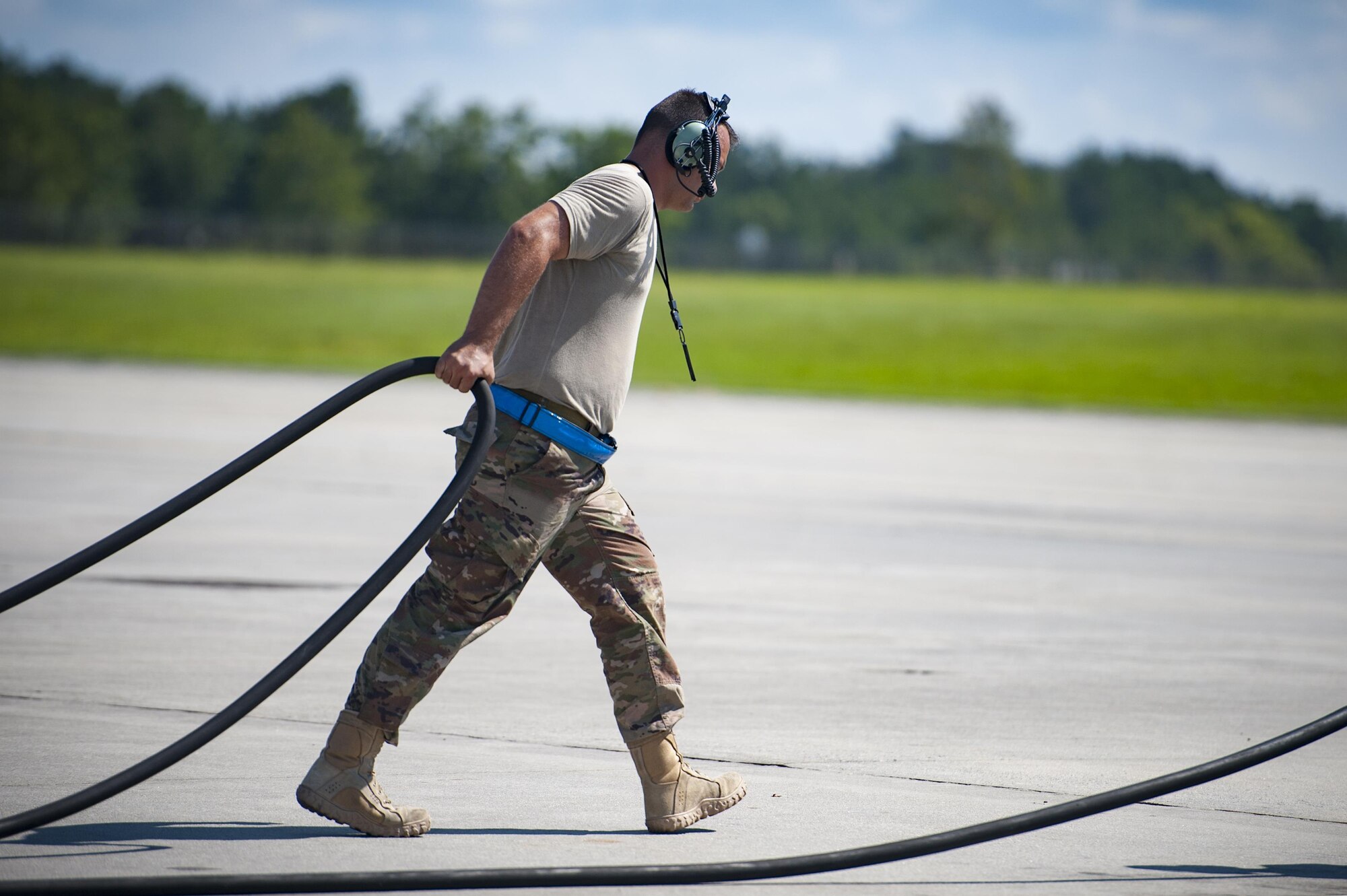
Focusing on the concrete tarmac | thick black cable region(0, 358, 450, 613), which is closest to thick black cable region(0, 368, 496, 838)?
thick black cable region(0, 358, 450, 613)

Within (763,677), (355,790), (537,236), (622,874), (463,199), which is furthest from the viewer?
(463,199)

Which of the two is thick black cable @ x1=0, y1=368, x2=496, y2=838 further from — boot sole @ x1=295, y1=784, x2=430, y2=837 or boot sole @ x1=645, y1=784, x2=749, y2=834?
boot sole @ x1=645, y1=784, x2=749, y2=834

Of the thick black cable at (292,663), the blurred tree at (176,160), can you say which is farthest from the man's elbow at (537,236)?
the blurred tree at (176,160)

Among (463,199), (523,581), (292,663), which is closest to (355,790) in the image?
(292,663)

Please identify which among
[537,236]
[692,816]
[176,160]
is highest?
[176,160]

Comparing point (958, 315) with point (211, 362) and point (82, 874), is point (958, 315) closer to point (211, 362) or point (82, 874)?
point (211, 362)

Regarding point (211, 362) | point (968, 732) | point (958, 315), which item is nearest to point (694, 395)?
point (211, 362)

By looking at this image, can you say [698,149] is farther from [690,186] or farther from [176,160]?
[176,160]

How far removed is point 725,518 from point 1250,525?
441cm

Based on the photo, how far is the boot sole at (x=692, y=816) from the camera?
4.84m

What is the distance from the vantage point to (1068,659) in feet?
26.0

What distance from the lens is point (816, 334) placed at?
52250 mm

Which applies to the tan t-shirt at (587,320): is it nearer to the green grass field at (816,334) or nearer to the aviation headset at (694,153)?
the aviation headset at (694,153)

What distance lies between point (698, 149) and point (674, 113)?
136 mm
